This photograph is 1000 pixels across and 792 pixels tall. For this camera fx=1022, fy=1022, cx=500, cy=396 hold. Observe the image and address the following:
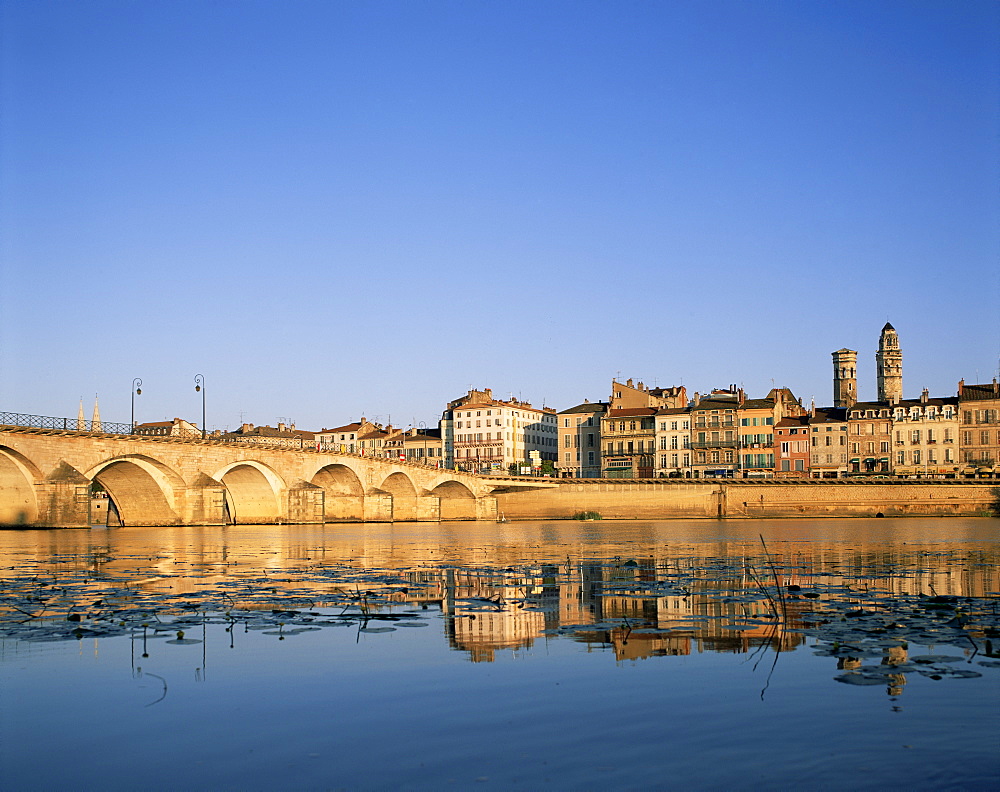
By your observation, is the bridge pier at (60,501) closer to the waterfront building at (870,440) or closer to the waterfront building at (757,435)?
the waterfront building at (757,435)

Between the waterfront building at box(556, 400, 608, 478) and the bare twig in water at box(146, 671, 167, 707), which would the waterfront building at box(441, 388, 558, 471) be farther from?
the bare twig in water at box(146, 671, 167, 707)

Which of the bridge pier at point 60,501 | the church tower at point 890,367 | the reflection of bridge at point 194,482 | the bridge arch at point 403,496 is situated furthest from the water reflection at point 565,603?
the church tower at point 890,367

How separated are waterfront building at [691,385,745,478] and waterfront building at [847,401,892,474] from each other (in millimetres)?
11129

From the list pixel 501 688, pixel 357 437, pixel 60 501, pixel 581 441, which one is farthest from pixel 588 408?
pixel 501 688

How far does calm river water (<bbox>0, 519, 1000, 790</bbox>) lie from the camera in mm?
5730

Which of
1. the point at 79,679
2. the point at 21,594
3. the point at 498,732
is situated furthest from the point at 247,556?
the point at 498,732

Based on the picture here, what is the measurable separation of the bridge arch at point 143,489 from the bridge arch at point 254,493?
6733 mm

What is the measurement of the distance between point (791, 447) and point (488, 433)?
38699 millimetres

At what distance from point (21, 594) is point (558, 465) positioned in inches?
4094

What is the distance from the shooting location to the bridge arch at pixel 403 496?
8481 cm

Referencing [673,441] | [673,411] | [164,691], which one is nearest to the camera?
[164,691]

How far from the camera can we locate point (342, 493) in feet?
258

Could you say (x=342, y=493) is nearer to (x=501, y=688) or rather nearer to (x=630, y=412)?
(x=630, y=412)

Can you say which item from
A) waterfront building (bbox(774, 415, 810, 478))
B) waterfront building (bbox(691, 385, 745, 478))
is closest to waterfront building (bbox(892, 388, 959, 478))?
waterfront building (bbox(774, 415, 810, 478))
